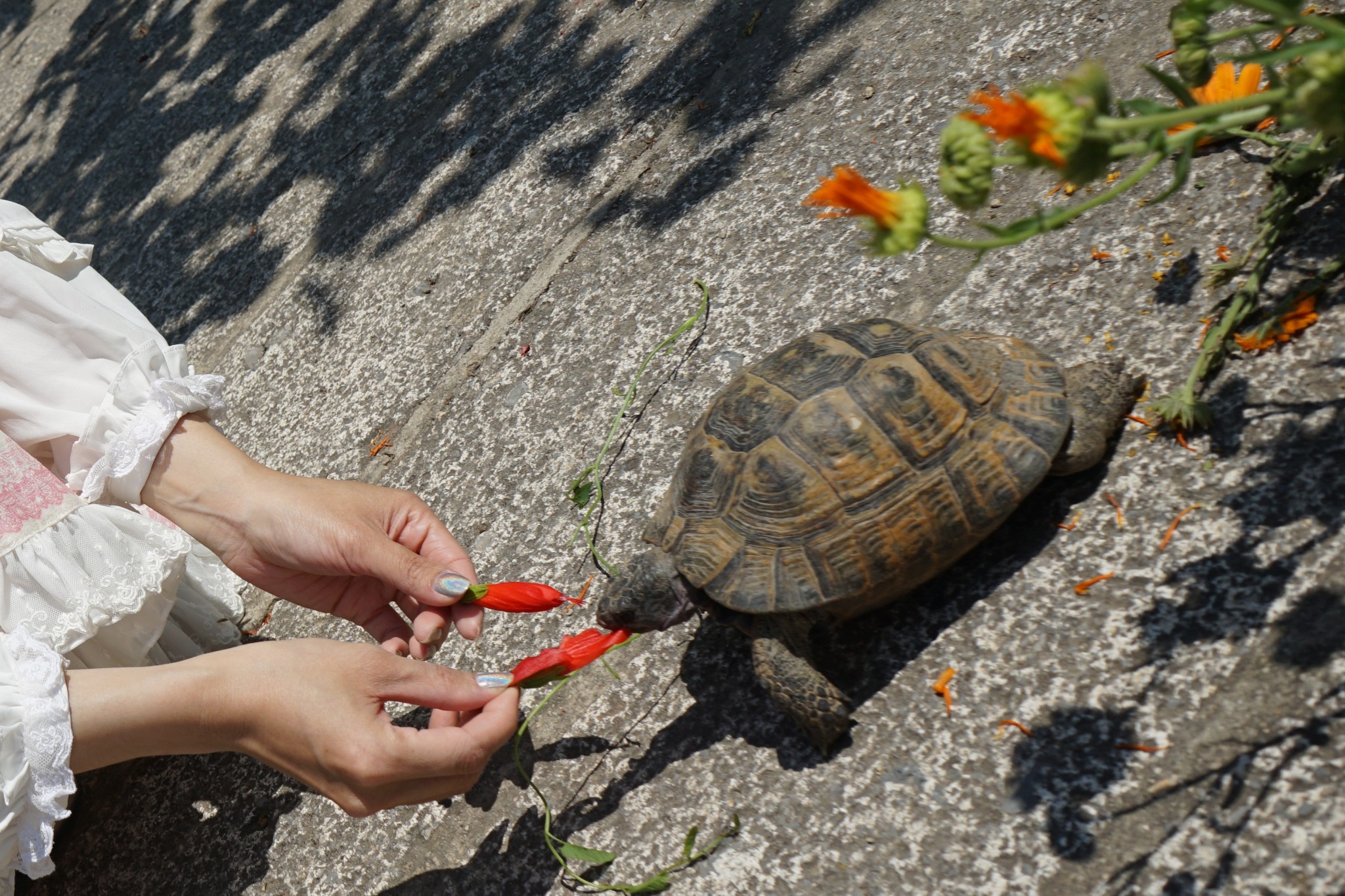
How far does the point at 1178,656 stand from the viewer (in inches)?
71.2

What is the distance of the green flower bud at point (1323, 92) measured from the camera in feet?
3.71

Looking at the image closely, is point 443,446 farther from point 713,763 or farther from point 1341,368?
point 1341,368

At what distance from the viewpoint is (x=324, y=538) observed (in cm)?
239

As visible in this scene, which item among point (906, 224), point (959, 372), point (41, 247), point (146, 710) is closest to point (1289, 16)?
point (906, 224)

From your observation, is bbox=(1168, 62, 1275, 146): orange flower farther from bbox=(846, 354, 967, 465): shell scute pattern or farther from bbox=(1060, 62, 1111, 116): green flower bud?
bbox=(1060, 62, 1111, 116): green flower bud

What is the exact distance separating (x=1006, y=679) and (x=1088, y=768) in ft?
0.72

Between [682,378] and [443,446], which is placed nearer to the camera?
[682,378]

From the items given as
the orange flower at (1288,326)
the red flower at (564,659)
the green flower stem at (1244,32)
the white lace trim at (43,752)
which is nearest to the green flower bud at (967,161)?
the green flower stem at (1244,32)

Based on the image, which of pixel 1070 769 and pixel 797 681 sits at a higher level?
pixel 797 681

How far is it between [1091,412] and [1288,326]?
0.43 m

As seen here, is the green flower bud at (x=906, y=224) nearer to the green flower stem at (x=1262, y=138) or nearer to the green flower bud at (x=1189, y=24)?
the green flower bud at (x=1189, y=24)

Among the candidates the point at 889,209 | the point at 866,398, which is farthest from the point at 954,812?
the point at 889,209

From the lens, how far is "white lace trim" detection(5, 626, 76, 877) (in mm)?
2102

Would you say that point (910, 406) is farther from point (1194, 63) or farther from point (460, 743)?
point (460, 743)
